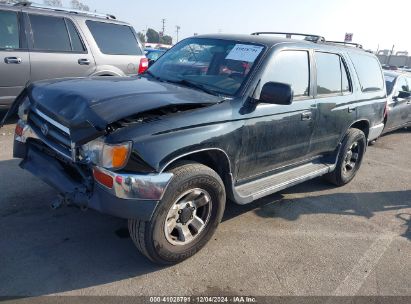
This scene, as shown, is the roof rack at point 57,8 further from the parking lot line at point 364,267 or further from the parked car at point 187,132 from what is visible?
the parking lot line at point 364,267

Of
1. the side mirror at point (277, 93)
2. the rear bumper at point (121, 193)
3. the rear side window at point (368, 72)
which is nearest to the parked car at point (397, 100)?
the rear side window at point (368, 72)

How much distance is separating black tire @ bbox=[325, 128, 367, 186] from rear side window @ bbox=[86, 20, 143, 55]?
476cm

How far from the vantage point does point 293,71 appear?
406cm

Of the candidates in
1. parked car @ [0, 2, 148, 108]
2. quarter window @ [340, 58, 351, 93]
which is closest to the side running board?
quarter window @ [340, 58, 351, 93]

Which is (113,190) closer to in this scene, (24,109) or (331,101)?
(24,109)

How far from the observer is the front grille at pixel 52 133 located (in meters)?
2.99

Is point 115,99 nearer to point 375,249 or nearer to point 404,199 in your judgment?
point 375,249

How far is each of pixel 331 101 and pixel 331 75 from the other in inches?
13.3

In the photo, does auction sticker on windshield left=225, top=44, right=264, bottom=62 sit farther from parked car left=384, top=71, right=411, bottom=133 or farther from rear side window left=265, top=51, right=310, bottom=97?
parked car left=384, top=71, right=411, bottom=133

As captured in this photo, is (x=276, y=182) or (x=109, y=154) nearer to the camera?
(x=109, y=154)

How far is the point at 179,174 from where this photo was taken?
2.95 metres

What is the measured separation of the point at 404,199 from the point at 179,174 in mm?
3847

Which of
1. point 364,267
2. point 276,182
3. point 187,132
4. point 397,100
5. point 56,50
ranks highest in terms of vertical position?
point 56,50

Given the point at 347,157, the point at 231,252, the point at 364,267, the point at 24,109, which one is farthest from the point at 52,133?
the point at 347,157
